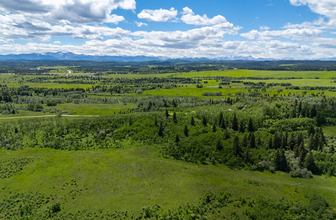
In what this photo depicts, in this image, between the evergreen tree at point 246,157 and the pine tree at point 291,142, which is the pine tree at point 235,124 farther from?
the evergreen tree at point 246,157

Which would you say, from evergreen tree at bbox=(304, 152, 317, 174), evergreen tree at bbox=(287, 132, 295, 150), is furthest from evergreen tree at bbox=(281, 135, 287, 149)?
evergreen tree at bbox=(304, 152, 317, 174)

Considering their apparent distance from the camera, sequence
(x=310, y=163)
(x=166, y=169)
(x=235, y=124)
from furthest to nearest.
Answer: (x=235, y=124) < (x=166, y=169) < (x=310, y=163)

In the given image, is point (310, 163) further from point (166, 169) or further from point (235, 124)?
point (166, 169)

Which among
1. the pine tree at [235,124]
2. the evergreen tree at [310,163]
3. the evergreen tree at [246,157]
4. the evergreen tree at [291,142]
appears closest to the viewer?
the evergreen tree at [310,163]

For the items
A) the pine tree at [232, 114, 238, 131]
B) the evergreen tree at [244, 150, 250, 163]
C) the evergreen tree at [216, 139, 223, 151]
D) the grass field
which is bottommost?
the grass field

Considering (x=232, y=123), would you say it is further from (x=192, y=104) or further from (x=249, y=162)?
(x=192, y=104)

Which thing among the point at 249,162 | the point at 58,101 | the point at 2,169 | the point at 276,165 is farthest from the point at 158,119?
the point at 58,101

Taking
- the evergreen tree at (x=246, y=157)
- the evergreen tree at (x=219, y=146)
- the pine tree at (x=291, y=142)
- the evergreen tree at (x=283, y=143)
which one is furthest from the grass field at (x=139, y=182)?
the pine tree at (x=291, y=142)

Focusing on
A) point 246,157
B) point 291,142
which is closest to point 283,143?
point 291,142

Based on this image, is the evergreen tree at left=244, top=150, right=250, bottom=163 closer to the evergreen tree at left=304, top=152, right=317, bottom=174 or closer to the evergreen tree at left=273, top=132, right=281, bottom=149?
the evergreen tree at left=273, top=132, right=281, bottom=149
